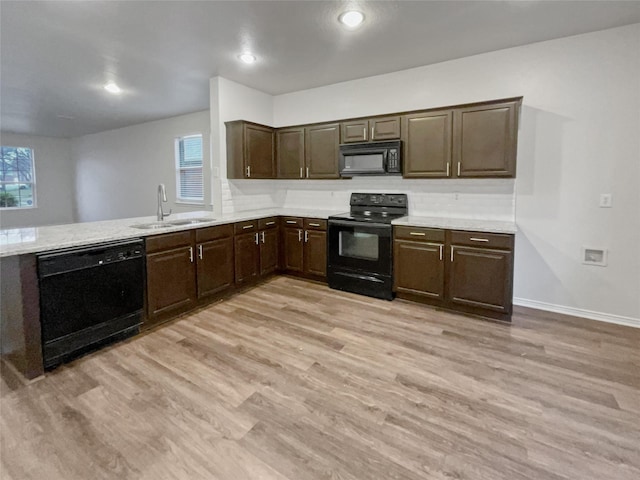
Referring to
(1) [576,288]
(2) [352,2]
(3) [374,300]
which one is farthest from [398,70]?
(1) [576,288]

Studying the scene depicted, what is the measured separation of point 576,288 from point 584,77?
198 cm

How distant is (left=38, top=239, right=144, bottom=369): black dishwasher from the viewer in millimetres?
2338

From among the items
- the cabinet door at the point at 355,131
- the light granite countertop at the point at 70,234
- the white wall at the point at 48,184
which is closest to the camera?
the light granite countertop at the point at 70,234

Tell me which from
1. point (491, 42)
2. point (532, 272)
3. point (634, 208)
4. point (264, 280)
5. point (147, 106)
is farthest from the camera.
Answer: point (147, 106)

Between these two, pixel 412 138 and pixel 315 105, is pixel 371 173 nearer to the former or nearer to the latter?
pixel 412 138

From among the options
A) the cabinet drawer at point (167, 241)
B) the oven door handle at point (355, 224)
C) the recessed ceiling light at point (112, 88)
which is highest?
the recessed ceiling light at point (112, 88)

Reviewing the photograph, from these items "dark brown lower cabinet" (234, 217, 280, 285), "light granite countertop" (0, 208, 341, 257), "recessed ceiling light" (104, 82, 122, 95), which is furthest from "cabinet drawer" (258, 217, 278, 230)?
"recessed ceiling light" (104, 82, 122, 95)

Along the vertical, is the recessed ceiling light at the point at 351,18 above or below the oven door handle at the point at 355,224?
above

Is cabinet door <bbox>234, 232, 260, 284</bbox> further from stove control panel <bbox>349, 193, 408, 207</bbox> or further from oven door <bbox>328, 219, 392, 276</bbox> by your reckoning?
stove control panel <bbox>349, 193, 408, 207</bbox>

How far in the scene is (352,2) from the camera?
2488 mm

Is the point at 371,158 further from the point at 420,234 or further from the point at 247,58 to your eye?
the point at 247,58

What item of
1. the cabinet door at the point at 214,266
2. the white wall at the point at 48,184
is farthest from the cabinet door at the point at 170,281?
the white wall at the point at 48,184

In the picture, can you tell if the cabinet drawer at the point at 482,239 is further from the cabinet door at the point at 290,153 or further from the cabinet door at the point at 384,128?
the cabinet door at the point at 290,153

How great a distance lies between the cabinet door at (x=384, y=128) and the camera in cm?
383
